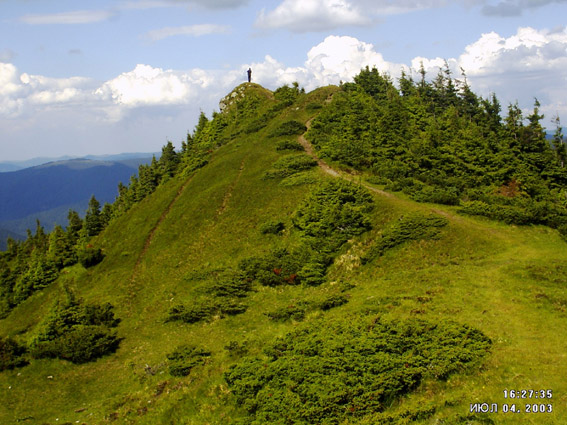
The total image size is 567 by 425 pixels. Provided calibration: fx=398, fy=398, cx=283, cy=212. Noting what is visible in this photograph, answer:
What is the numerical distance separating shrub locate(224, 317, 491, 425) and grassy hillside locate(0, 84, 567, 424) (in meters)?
0.14

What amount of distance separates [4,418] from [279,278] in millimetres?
23493

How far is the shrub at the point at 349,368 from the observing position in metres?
17.1

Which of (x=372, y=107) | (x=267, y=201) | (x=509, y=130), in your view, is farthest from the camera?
(x=372, y=107)

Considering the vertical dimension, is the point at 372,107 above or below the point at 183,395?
above

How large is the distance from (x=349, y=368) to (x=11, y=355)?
2949 cm

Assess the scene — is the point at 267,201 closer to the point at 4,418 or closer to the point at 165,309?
the point at 165,309

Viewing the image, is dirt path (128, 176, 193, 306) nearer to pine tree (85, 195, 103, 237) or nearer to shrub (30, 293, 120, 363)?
shrub (30, 293, 120, 363)

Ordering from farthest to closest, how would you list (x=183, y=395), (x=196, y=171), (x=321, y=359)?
(x=196, y=171), (x=183, y=395), (x=321, y=359)

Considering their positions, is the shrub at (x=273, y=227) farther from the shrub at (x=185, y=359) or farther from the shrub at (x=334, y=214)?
the shrub at (x=185, y=359)

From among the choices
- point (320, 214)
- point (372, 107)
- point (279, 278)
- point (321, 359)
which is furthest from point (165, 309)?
point (372, 107)

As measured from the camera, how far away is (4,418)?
2594 cm

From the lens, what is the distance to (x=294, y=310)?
31.4m

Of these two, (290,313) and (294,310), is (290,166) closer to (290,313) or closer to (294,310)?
(294,310)

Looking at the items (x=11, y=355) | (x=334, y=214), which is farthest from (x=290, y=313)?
(x=11, y=355)
